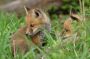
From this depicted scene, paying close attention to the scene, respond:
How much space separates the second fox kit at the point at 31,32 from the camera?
218 inches

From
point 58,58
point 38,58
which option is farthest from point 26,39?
point 58,58

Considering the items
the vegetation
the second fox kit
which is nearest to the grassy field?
the vegetation

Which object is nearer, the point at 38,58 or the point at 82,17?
the point at 38,58

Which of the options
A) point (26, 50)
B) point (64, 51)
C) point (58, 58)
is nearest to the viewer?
point (58, 58)

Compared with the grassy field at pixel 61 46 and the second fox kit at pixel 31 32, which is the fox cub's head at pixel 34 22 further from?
the grassy field at pixel 61 46

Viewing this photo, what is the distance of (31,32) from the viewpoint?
18.3 ft

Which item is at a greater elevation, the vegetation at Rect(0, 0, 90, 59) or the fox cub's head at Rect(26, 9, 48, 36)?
the fox cub's head at Rect(26, 9, 48, 36)

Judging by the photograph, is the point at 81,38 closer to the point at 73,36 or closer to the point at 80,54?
A: the point at 73,36

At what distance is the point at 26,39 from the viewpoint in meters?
5.29

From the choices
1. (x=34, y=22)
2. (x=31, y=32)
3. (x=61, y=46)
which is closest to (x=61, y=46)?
(x=61, y=46)

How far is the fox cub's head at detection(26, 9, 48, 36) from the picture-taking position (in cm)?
559

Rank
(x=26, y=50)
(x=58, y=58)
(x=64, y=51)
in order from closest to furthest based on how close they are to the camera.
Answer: (x=58, y=58)
(x=64, y=51)
(x=26, y=50)

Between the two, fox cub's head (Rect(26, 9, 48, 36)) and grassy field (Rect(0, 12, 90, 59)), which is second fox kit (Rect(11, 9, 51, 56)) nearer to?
fox cub's head (Rect(26, 9, 48, 36))

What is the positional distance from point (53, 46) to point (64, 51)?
257 mm
